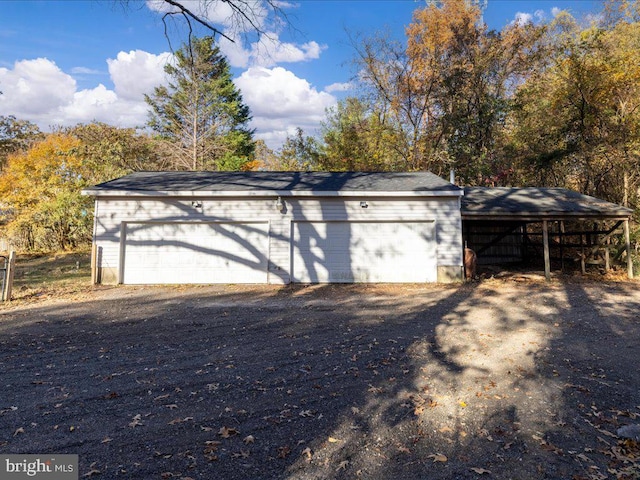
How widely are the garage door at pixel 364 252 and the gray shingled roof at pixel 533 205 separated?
1.82m

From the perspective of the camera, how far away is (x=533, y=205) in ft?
38.8

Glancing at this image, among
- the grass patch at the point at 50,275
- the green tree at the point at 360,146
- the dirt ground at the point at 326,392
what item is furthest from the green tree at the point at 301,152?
the dirt ground at the point at 326,392

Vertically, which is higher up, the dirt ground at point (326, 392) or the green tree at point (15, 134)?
the green tree at point (15, 134)

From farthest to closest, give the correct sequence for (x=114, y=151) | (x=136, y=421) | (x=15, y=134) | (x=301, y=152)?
1. (x=301, y=152)
2. (x=15, y=134)
3. (x=114, y=151)
4. (x=136, y=421)

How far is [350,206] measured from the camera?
34.9ft

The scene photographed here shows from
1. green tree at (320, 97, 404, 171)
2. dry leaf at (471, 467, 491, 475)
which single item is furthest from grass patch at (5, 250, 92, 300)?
green tree at (320, 97, 404, 171)

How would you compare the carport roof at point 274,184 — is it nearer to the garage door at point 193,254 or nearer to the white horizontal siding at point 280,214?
the white horizontal siding at point 280,214

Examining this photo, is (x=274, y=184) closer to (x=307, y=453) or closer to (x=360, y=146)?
(x=307, y=453)

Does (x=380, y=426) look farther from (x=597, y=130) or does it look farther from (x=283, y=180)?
(x=597, y=130)

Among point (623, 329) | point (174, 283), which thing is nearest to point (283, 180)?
point (174, 283)

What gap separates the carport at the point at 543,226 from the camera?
11.1m

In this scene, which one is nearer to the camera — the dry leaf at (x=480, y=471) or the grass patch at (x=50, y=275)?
the dry leaf at (x=480, y=471)

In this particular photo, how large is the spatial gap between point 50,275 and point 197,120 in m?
14.1

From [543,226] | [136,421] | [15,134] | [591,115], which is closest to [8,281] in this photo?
[136,421]
